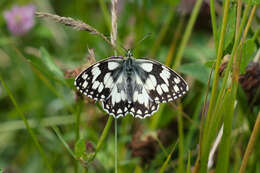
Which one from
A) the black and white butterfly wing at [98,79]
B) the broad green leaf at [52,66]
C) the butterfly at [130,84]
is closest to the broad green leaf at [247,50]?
the butterfly at [130,84]

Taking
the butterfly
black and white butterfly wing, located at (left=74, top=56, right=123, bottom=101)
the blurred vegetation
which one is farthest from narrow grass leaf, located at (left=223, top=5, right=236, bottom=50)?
black and white butterfly wing, located at (left=74, top=56, right=123, bottom=101)

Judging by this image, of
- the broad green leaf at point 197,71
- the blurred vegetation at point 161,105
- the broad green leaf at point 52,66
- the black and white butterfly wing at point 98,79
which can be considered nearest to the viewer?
the blurred vegetation at point 161,105

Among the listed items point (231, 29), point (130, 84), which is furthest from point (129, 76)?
point (231, 29)

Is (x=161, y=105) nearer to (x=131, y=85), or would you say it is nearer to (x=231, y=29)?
(x=131, y=85)

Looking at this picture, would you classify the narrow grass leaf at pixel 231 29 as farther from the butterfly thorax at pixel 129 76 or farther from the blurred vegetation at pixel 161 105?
the butterfly thorax at pixel 129 76

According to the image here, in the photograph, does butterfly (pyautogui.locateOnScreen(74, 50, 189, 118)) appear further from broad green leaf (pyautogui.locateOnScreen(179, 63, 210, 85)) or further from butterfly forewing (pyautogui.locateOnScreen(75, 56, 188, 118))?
broad green leaf (pyautogui.locateOnScreen(179, 63, 210, 85))

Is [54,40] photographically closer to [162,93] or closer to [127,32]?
[127,32]

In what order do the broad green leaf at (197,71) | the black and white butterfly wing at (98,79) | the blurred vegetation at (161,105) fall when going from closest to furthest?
the blurred vegetation at (161,105) → the black and white butterfly wing at (98,79) → the broad green leaf at (197,71)

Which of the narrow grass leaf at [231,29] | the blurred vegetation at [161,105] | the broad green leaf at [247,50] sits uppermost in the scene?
the narrow grass leaf at [231,29]
